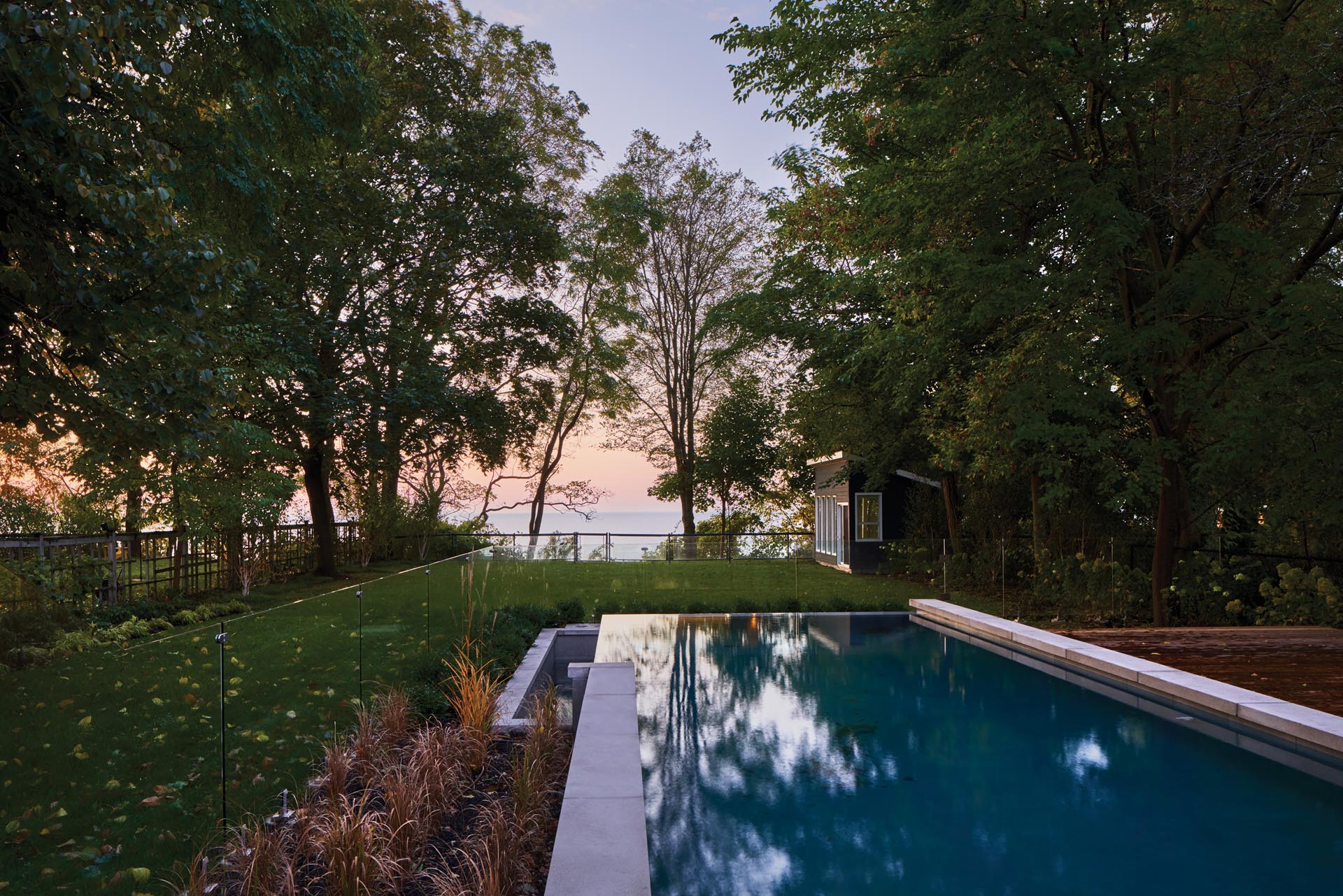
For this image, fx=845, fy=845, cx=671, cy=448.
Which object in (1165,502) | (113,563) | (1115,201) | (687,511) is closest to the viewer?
(1115,201)

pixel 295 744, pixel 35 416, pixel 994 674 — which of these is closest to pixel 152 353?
→ pixel 35 416

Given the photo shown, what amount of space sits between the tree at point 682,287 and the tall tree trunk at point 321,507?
1213cm

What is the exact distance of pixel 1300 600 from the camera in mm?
10547

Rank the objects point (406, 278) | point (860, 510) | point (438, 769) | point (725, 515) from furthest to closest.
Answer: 1. point (725, 515)
2. point (860, 510)
3. point (406, 278)
4. point (438, 769)

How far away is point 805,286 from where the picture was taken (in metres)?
19.2

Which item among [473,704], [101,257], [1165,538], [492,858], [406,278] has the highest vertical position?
[406,278]

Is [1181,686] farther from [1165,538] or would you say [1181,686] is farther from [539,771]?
[539,771]

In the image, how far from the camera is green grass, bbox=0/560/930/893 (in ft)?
12.3

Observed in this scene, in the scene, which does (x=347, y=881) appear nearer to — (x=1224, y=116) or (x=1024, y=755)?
(x=1024, y=755)

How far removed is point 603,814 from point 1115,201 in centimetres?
941

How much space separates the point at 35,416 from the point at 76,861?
12.5ft

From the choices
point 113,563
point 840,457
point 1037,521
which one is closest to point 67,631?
point 113,563

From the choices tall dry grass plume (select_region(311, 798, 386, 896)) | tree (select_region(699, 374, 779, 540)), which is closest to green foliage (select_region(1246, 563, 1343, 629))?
tall dry grass plume (select_region(311, 798, 386, 896))

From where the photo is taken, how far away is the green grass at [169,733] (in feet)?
12.3
